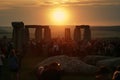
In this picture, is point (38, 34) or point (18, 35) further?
point (38, 34)

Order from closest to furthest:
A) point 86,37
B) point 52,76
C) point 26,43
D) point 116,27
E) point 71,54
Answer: point 52,76 → point 71,54 → point 26,43 → point 86,37 → point 116,27

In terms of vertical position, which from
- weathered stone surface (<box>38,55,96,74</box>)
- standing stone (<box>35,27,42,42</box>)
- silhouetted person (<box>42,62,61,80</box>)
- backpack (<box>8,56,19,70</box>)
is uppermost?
silhouetted person (<box>42,62,61,80</box>)

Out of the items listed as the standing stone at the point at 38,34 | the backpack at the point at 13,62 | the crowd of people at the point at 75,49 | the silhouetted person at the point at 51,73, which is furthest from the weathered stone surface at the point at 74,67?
the standing stone at the point at 38,34

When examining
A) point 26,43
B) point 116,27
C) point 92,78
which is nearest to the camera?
point 92,78

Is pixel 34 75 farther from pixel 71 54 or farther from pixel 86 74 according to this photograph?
pixel 71 54

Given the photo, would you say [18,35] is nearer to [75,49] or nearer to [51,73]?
[75,49]

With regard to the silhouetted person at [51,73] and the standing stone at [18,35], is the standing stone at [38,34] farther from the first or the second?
the silhouetted person at [51,73]

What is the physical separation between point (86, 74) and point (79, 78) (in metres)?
1.20

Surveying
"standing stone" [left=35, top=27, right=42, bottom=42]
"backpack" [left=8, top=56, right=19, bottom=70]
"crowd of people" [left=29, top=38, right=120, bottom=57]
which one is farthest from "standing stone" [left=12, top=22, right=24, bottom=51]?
"backpack" [left=8, top=56, right=19, bottom=70]

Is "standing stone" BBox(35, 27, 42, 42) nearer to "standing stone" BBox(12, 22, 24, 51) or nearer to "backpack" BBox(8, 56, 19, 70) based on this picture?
"standing stone" BBox(12, 22, 24, 51)

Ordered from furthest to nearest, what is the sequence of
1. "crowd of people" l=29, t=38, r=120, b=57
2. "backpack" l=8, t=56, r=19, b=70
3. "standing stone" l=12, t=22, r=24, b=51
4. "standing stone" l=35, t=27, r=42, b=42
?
"standing stone" l=35, t=27, r=42, b=42 < "standing stone" l=12, t=22, r=24, b=51 < "crowd of people" l=29, t=38, r=120, b=57 < "backpack" l=8, t=56, r=19, b=70

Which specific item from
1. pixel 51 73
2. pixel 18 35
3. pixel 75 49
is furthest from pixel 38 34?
pixel 51 73

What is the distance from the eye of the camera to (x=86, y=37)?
64.2m

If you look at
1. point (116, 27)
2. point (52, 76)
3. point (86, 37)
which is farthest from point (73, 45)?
point (116, 27)
